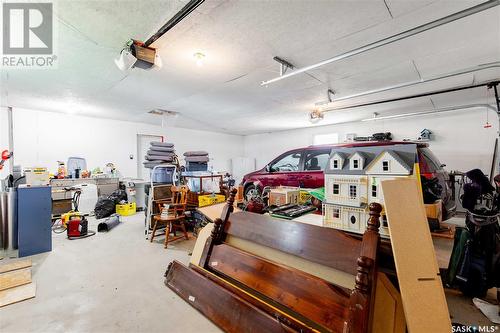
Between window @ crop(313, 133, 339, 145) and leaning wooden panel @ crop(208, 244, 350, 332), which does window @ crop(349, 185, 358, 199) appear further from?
window @ crop(313, 133, 339, 145)

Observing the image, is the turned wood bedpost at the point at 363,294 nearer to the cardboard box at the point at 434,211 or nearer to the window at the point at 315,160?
the cardboard box at the point at 434,211

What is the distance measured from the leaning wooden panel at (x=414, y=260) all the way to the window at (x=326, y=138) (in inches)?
249

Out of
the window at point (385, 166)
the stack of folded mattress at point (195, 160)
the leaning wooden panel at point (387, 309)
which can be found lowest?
the leaning wooden panel at point (387, 309)

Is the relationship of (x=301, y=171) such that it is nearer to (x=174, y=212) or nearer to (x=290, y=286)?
(x=174, y=212)

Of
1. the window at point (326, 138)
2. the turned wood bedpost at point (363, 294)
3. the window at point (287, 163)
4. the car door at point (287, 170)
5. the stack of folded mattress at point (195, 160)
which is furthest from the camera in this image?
the window at point (326, 138)

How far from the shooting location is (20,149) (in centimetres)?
504

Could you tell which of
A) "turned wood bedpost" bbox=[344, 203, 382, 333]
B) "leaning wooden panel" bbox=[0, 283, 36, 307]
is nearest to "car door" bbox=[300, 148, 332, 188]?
"turned wood bedpost" bbox=[344, 203, 382, 333]

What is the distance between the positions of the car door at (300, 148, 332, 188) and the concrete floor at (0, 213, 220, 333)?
7.99ft

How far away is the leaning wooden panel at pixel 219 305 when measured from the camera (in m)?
1.33

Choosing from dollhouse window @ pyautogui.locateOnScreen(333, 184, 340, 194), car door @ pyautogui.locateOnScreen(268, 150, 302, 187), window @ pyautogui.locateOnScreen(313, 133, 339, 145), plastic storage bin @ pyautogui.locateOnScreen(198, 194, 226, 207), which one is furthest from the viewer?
window @ pyautogui.locateOnScreen(313, 133, 339, 145)

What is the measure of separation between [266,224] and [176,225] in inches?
91.9

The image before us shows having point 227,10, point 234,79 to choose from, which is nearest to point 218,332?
point 227,10

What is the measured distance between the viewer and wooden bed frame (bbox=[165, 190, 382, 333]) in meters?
1.14

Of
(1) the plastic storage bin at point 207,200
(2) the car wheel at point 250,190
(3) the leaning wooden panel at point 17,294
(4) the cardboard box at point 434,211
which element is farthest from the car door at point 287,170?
(3) the leaning wooden panel at point 17,294
